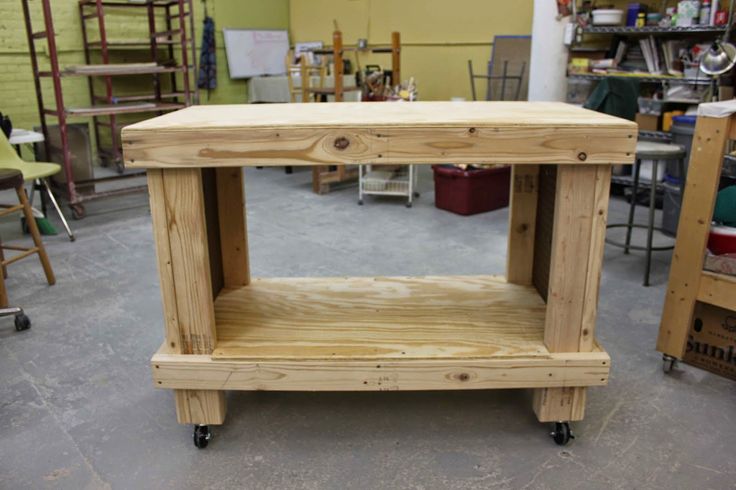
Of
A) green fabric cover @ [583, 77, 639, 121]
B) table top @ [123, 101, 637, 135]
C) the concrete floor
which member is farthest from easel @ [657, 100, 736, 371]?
green fabric cover @ [583, 77, 639, 121]

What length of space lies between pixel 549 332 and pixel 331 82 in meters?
5.09

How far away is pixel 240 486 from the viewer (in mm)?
1688

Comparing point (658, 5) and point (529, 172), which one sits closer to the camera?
point (529, 172)

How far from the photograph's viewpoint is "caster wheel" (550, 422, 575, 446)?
184 centimetres

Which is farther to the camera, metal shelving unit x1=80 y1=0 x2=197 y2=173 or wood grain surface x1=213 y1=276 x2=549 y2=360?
metal shelving unit x1=80 y1=0 x2=197 y2=173

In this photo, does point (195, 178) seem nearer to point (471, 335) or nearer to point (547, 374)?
point (471, 335)

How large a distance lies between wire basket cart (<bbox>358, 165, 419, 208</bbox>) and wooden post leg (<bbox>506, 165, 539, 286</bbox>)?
2503 millimetres

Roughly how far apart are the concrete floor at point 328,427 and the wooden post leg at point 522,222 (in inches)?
17.9

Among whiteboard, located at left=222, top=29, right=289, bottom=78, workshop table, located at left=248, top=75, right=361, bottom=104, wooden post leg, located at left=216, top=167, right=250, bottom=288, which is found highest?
whiteboard, located at left=222, top=29, right=289, bottom=78

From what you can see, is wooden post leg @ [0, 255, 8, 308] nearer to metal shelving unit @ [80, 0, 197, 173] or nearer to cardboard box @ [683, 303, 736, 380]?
cardboard box @ [683, 303, 736, 380]

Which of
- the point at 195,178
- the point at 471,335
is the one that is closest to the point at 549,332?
the point at 471,335

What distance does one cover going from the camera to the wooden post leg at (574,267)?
1624 mm

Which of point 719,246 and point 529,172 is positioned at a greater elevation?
point 529,172

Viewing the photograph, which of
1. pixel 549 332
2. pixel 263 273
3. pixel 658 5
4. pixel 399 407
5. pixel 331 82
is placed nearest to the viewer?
pixel 549 332
